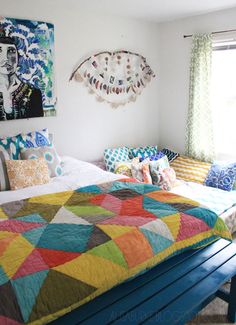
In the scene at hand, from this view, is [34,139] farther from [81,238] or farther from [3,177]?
[81,238]

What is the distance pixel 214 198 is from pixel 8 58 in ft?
7.59

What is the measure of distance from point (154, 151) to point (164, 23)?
1595mm

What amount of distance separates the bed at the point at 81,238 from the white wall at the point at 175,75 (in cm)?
179

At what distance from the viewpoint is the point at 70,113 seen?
3.32 meters

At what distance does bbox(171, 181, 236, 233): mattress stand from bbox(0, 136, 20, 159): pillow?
161 cm

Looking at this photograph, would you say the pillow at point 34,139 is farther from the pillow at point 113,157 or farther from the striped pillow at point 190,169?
→ the striped pillow at point 190,169

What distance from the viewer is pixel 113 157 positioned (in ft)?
11.4

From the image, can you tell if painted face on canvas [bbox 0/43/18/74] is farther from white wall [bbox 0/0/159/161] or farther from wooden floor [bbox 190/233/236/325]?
wooden floor [bbox 190/233/236/325]

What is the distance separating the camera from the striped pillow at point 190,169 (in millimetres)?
3473

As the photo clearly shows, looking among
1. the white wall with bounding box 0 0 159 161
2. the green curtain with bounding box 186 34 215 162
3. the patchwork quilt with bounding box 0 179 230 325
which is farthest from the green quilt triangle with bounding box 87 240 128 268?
the green curtain with bounding box 186 34 215 162

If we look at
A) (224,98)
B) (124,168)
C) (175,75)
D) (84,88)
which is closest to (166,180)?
(124,168)

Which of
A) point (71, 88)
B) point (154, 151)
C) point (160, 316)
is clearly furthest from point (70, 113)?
point (160, 316)

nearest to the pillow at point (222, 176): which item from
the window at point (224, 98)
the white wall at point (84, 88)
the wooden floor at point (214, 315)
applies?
the window at point (224, 98)

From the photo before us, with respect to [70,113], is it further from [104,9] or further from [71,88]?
[104,9]
